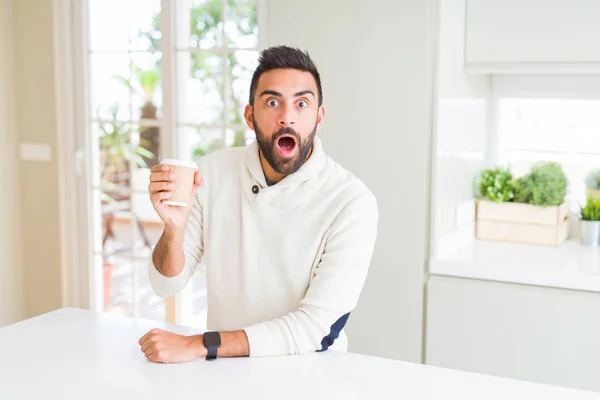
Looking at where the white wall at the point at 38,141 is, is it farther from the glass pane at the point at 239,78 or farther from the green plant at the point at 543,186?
the green plant at the point at 543,186

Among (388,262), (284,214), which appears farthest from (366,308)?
(284,214)

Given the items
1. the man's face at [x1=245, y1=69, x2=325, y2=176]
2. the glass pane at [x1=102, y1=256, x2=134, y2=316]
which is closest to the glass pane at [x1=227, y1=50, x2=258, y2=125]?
the glass pane at [x1=102, y1=256, x2=134, y2=316]

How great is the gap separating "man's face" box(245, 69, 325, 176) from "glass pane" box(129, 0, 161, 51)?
186cm

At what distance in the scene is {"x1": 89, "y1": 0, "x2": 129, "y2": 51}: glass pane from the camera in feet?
12.3

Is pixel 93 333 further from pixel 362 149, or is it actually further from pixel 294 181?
pixel 362 149

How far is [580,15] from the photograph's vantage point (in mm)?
2660

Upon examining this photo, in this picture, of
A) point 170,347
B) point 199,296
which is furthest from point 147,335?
point 199,296

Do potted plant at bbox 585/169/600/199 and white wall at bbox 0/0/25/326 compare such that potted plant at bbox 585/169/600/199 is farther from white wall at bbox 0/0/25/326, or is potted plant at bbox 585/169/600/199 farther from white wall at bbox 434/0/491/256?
white wall at bbox 0/0/25/326

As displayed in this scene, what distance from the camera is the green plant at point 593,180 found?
123 inches

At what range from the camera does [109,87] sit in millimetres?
3850

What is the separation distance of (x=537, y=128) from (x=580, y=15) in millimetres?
687

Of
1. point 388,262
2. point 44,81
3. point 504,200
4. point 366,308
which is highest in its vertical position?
point 44,81

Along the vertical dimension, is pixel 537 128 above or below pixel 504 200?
above

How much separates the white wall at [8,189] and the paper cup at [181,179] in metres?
2.61
